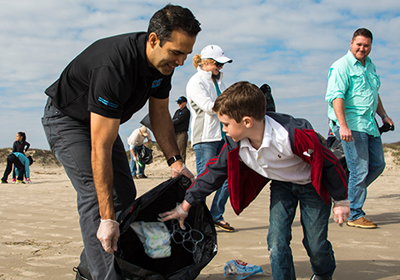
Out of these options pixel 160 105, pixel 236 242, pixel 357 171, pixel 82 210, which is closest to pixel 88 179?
pixel 82 210

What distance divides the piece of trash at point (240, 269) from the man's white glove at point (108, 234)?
3.40 feet

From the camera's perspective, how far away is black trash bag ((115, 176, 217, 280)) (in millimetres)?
2411

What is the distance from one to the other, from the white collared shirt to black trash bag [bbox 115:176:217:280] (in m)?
0.59

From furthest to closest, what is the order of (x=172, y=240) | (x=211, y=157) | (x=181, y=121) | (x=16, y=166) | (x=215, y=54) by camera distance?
(x=16, y=166)
(x=181, y=121)
(x=215, y=54)
(x=211, y=157)
(x=172, y=240)

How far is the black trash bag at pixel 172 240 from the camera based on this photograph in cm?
241

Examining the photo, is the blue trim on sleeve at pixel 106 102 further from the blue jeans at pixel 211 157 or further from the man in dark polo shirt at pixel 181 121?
the man in dark polo shirt at pixel 181 121

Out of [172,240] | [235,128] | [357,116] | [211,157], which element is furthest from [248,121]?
[357,116]

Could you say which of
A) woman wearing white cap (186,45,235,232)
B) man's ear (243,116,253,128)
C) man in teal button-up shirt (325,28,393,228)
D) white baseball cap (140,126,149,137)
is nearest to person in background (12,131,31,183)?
white baseball cap (140,126,149,137)

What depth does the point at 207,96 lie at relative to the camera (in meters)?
4.56

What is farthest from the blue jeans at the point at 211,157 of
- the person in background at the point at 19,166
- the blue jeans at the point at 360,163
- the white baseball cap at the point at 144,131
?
the person in background at the point at 19,166

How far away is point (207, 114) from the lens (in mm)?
4598

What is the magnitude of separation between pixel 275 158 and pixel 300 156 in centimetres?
16

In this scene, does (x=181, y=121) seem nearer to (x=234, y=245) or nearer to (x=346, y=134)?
(x=346, y=134)

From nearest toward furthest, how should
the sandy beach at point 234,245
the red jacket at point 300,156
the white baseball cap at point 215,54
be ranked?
the red jacket at point 300,156, the sandy beach at point 234,245, the white baseball cap at point 215,54
